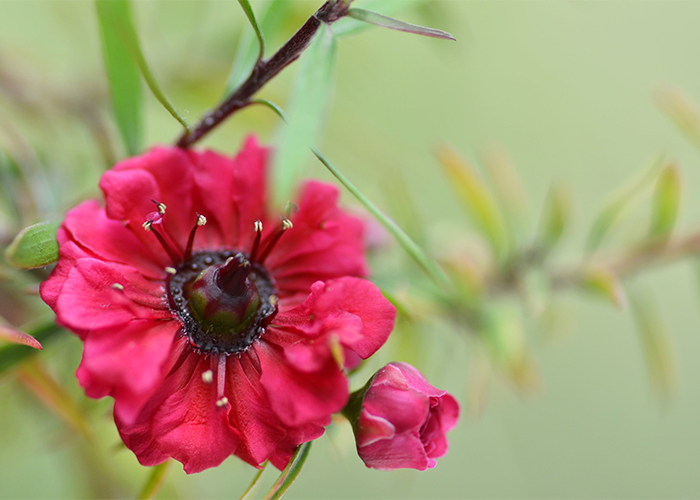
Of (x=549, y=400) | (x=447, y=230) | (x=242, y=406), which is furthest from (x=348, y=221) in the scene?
(x=549, y=400)

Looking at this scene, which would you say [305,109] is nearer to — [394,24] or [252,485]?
[394,24]

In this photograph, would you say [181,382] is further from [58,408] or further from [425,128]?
[425,128]

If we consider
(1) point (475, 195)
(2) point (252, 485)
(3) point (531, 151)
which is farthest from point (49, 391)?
(3) point (531, 151)

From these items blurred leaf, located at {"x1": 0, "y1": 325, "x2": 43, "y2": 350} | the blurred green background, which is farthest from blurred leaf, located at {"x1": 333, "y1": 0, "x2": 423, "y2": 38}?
the blurred green background

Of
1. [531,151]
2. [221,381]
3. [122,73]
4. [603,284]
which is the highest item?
[122,73]

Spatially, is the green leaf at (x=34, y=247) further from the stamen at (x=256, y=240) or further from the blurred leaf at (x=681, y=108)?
the blurred leaf at (x=681, y=108)
